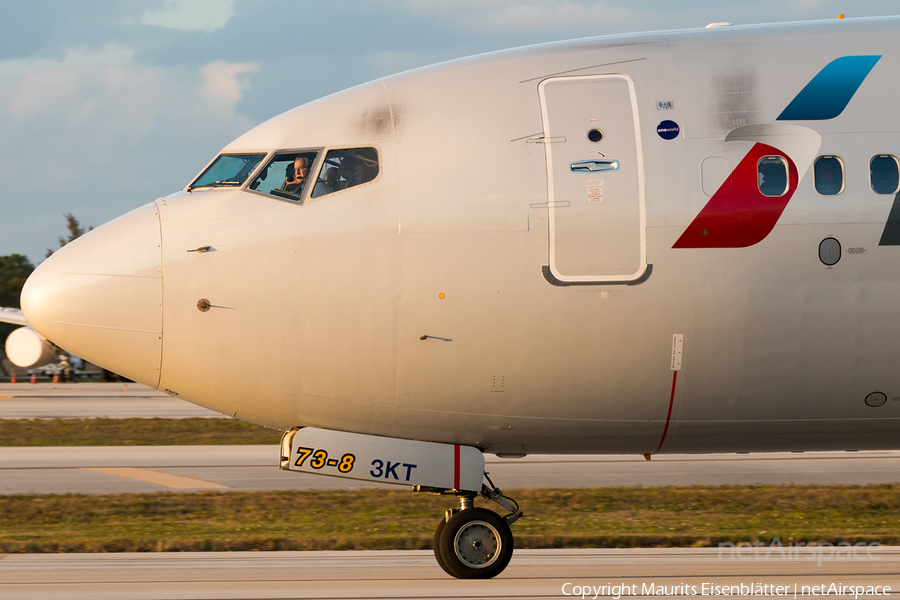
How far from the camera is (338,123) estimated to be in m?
9.34

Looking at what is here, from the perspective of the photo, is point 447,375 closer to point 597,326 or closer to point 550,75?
point 597,326

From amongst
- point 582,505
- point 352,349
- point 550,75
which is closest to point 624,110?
point 550,75

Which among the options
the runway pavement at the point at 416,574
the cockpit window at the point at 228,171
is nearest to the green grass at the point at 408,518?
the runway pavement at the point at 416,574

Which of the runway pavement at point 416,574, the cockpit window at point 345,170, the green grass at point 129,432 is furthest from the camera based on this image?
the green grass at point 129,432

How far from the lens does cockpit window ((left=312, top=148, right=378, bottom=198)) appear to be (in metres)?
9.02

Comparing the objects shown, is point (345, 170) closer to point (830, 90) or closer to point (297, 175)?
point (297, 175)

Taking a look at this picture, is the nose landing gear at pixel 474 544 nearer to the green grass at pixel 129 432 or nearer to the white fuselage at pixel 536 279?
the white fuselage at pixel 536 279

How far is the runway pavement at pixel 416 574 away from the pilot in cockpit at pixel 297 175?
4.07 meters

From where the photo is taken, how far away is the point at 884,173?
28.8 feet

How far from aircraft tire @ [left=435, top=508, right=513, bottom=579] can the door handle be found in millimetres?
3431

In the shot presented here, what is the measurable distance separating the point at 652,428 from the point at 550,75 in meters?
3.52

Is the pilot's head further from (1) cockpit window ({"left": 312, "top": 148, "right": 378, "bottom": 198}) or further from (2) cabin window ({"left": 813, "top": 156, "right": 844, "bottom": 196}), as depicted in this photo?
(2) cabin window ({"left": 813, "top": 156, "right": 844, "bottom": 196})

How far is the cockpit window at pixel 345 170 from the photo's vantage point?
9023 millimetres

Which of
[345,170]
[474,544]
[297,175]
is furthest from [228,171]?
[474,544]
